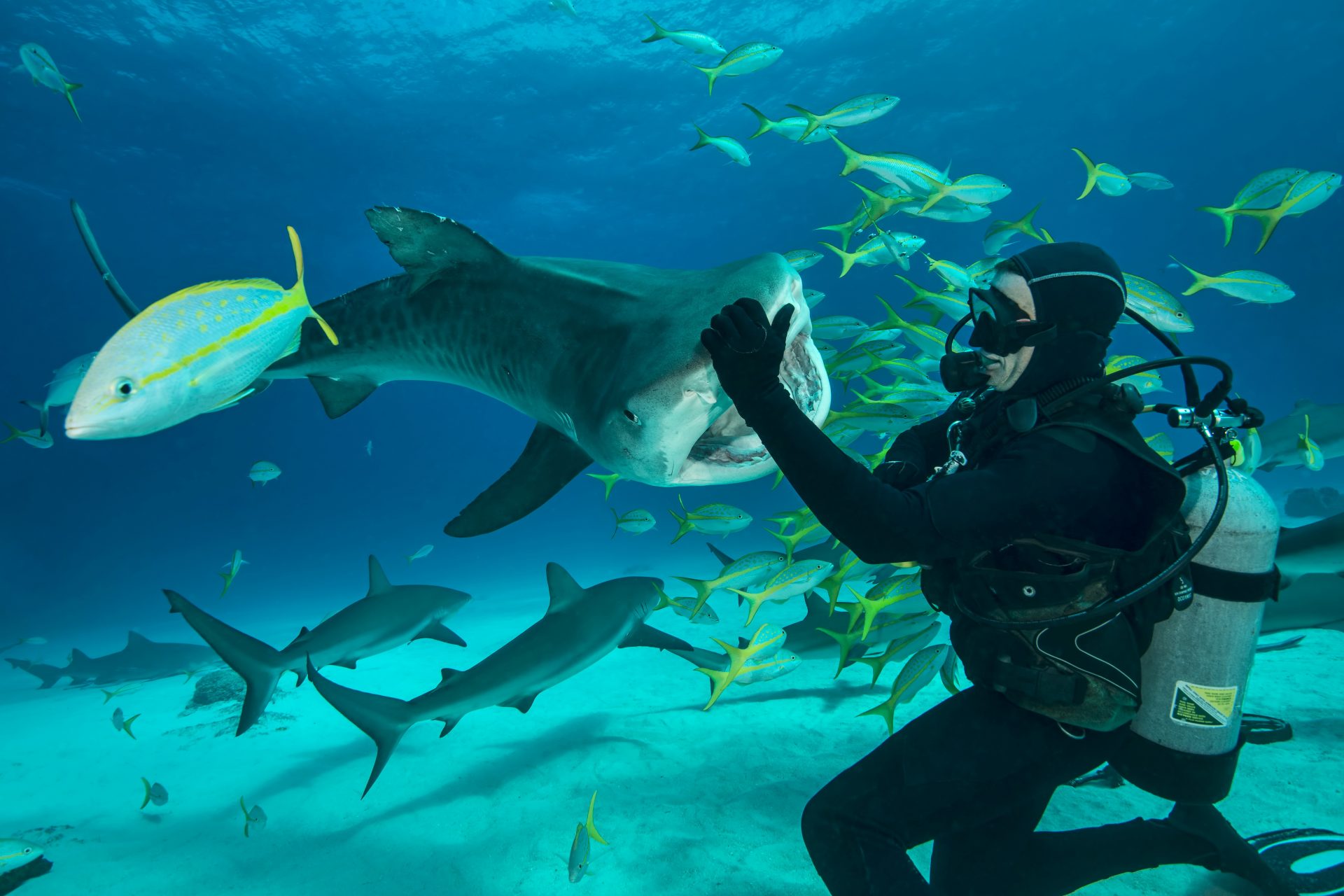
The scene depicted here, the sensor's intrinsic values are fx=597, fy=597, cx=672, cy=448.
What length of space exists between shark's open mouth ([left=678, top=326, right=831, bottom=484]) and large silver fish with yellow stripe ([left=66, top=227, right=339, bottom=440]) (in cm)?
139

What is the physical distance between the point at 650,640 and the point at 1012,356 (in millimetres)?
4363

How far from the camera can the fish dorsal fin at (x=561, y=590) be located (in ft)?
17.5

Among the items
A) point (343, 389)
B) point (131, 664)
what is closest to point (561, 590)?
point (343, 389)

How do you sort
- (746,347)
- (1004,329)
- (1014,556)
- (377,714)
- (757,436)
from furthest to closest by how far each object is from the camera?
1. (377,714)
2. (757,436)
3. (1004,329)
4. (1014,556)
5. (746,347)

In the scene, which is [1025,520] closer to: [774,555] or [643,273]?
[643,273]

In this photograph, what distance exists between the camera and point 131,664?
1337 cm

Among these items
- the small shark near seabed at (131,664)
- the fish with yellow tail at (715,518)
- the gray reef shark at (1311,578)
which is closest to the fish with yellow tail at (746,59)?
the fish with yellow tail at (715,518)

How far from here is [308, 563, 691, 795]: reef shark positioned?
4324 millimetres

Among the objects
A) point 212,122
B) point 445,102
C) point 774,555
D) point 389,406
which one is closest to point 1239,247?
point 445,102

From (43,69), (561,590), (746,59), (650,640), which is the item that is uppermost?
(43,69)

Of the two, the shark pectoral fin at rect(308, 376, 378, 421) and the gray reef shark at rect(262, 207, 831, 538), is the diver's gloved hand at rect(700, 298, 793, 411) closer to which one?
the gray reef shark at rect(262, 207, 831, 538)

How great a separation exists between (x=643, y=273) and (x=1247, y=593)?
2.57m

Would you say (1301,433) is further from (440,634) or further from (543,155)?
(543,155)

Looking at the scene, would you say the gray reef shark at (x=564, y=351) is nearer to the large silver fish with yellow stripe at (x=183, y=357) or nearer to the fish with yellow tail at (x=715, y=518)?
the large silver fish with yellow stripe at (x=183, y=357)
